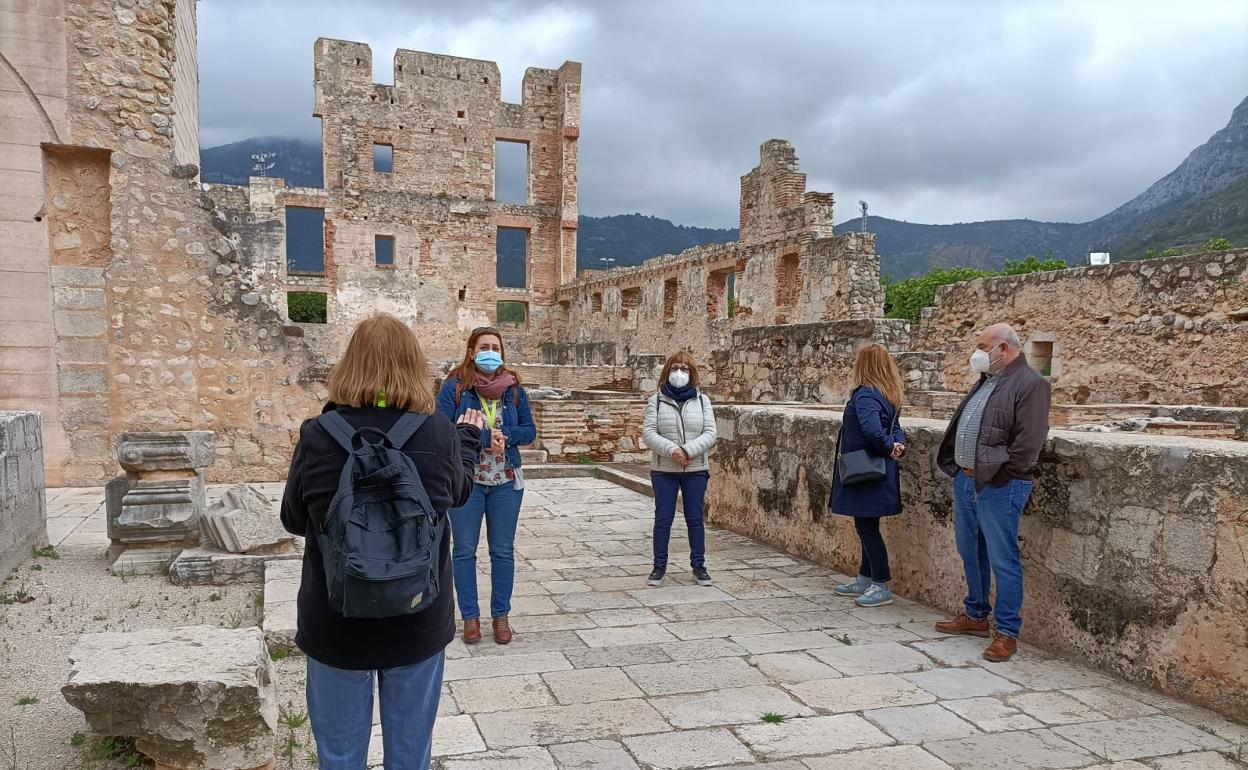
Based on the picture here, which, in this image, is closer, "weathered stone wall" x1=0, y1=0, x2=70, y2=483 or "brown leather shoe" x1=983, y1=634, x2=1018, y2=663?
"brown leather shoe" x1=983, y1=634, x2=1018, y2=663

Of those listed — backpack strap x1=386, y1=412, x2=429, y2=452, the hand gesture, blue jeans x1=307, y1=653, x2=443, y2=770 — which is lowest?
blue jeans x1=307, y1=653, x2=443, y2=770

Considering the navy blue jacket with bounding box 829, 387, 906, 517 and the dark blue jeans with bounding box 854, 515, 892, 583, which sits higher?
the navy blue jacket with bounding box 829, 387, 906, 517

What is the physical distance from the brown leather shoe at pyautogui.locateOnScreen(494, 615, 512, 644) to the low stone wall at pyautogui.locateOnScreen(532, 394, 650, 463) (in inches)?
272

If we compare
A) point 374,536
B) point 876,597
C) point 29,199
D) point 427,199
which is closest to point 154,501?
point 374,536

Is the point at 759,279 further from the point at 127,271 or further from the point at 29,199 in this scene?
the point at 29,199

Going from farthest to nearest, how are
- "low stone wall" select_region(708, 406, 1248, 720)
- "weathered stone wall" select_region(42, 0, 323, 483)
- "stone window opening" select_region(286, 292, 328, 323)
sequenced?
"stone window opening" select_region(286, 292, 328, 323) < "weathered stone wall" select_region(42, 0, 323, 483) < "low stone wall" select_region(708, 406, 1248, 720)

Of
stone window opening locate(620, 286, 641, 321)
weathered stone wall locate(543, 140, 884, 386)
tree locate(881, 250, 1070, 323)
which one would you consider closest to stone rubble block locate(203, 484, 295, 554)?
weathered stone wall locate(543, 140, 884, 386)

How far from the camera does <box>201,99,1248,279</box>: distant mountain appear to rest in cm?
6344

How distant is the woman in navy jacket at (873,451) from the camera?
4.63 metres

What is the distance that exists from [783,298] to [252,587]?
1541cm

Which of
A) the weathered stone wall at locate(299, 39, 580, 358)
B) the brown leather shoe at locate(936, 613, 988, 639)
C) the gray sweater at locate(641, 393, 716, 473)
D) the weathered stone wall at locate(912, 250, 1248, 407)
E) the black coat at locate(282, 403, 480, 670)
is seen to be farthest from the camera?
the weathered stone wall at locate(299, 39, 580, 358)

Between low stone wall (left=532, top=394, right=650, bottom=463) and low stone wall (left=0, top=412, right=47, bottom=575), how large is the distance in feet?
19.5

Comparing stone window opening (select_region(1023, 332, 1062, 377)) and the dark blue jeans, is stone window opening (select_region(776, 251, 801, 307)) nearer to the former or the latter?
stone window opening (select_region(1023, 332, 1062, 377))

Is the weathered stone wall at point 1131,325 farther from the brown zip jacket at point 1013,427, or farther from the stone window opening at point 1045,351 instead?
the brown zip jacket at point 1013,427
